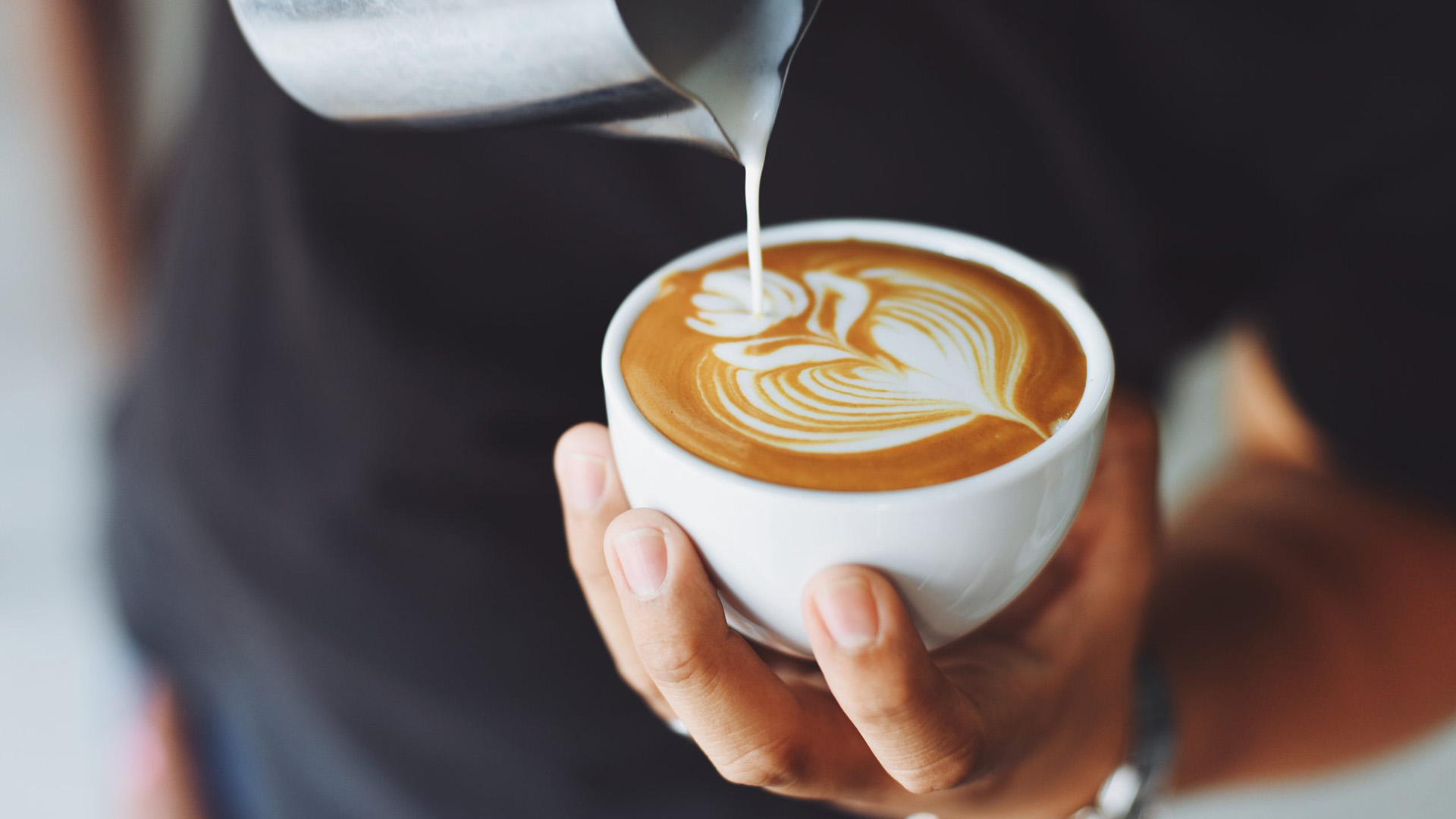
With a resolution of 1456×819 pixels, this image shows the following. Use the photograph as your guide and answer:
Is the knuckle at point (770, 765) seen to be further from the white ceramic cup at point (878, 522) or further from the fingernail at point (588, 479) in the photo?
the fingernail at point (588, 479)

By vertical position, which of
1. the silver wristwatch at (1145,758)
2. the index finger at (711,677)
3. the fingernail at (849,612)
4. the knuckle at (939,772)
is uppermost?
the fingernail at (849,612)

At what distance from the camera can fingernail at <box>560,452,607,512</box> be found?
0.65 meters

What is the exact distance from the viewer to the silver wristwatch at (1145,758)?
858 millimetres

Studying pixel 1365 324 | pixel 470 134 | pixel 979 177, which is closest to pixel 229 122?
pixel 470 134

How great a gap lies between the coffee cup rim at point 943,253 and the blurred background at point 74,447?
70 centimetres

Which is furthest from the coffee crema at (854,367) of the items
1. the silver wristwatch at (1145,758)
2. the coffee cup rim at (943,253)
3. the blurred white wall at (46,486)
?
the blurred white wall at (46,486)

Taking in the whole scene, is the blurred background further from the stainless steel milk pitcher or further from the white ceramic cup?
the stainless steel milk pitcher

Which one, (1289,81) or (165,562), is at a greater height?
(1289,81)

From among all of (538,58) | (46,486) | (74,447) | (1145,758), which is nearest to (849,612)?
(538,58)

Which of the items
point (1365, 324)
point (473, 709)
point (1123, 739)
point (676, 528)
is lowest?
point (473, 709)

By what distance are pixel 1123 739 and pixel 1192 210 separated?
68cm

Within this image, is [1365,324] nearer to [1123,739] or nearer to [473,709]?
[1123,739]

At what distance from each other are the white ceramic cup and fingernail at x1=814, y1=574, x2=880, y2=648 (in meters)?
0.02

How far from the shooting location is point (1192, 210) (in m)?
1.21
